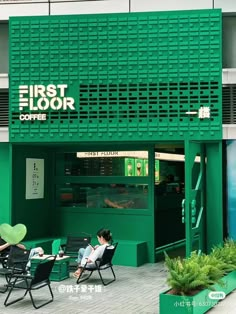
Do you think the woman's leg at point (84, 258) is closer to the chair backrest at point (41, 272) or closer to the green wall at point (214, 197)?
the chair backrest at point (41, 272)

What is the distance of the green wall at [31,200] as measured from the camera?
13672 mm

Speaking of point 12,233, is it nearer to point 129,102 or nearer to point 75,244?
point 75,244

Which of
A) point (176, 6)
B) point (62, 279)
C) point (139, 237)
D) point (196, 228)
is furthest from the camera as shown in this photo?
Result: point (139, 237)

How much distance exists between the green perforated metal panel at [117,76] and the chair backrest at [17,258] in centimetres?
358

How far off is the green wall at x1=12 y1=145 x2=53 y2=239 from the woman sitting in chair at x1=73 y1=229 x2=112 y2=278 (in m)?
2.84

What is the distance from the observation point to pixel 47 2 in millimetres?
13648

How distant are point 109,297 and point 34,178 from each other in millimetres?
5460

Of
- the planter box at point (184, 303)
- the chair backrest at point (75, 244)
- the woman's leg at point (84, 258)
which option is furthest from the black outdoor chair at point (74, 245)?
the planter box at point (184, 303)

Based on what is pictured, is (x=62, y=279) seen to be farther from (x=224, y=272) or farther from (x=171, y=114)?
(x=171, y=114)

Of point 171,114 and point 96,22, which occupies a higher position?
point 96,22

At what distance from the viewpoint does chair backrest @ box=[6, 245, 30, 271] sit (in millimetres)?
10320

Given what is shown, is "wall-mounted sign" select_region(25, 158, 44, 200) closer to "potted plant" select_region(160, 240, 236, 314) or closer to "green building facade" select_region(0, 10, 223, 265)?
"green building facade" select_region(0, 10, 223, 265)

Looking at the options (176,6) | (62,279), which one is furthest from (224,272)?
(176,6)

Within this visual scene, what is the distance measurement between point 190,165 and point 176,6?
13.4 ft
